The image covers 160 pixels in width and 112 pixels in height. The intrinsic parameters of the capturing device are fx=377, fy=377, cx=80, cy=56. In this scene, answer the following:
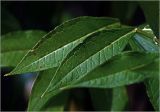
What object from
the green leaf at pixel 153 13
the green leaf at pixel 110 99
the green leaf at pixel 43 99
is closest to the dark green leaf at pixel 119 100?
the green leaf at pixel 110 99

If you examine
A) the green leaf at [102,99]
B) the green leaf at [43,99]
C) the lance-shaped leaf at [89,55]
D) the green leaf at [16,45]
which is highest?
the lance-shaped leaf at [89,55]

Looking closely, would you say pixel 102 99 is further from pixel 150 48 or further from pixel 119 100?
pixel 150 48

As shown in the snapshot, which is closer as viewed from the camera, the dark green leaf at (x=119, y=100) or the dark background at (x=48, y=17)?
the dark green leaf at (x=119, y=100)

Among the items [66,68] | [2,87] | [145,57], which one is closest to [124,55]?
[145,57]

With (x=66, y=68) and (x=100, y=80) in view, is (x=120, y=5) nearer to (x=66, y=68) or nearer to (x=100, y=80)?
(x=100, y=80)

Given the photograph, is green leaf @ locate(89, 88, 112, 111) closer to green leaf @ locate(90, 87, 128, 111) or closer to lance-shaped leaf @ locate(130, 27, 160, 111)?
green leaf @ locate(90, 87, 128, 111)

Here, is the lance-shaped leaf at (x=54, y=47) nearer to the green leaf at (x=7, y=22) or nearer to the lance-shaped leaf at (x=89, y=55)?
the lance-shaped leaf at (x=89, y=55)
